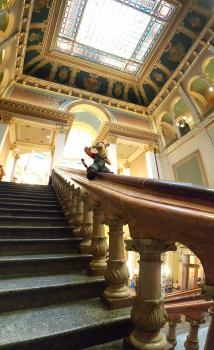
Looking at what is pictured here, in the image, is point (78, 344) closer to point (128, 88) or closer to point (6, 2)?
point (6, 2)

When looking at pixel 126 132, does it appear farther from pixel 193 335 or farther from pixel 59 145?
pixel 193 335

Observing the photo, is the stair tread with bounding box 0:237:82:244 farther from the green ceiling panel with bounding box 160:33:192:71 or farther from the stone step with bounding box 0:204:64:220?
the green ceiling panel with bounding box 160:33:192:71

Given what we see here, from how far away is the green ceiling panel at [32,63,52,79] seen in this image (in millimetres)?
11004

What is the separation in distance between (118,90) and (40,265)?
1223 cm

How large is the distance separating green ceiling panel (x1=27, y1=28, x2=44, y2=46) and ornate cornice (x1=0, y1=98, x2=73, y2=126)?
9.96 feet

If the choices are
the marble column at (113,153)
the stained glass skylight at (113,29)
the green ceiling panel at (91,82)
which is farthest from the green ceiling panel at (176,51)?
the marble column at (113,153)

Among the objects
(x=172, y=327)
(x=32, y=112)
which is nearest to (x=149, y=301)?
(x=172, y=327)

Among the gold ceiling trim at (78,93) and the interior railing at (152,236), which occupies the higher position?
the gold ceiling trim at (78,93)

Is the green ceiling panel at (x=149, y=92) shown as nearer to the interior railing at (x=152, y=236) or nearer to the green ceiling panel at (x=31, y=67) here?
the green ceiling panel at (x=31, y=67)

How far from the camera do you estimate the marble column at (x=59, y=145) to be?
9.84 metres

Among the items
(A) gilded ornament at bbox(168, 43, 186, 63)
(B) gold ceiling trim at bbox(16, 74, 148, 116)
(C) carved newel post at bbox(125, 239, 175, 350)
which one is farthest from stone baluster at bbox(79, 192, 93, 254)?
(A) gilded ornament at bbox(168, 43, 186, 63)

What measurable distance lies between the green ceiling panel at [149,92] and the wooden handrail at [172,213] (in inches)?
492

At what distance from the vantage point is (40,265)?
1.76 m

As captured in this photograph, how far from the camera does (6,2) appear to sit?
6863 millimetres
